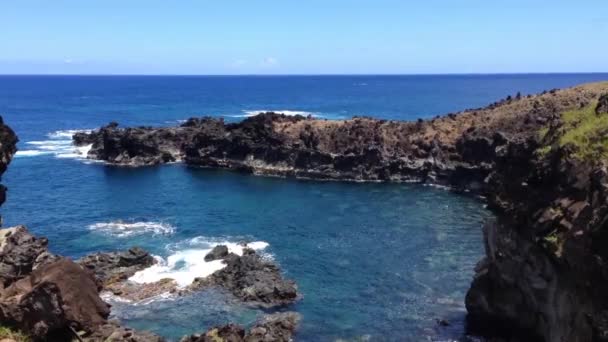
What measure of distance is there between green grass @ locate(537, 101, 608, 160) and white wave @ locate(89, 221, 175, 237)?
→ 44267 mm

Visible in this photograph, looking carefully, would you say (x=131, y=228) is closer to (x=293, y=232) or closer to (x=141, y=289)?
(x=293, y=232)

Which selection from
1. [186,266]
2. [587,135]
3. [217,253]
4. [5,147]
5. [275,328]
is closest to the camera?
[587,135]

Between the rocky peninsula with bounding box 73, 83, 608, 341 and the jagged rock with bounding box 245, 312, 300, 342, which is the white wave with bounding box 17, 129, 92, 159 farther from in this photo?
the jagged rock with bounding box 245, 312, 300, 342

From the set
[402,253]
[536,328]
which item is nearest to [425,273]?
[402,253]

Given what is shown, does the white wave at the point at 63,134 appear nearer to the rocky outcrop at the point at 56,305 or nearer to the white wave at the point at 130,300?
the white wave at the point at 130,300

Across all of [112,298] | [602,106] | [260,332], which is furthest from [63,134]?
[602,106]

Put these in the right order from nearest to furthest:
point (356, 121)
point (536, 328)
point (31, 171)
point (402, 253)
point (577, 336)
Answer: point (577, 336), point (536, 328), point (402, 253), point (31, 171), point (356, 121)

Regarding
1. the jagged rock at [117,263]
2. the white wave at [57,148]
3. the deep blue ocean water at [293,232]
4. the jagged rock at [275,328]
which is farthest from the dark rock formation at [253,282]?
the white wave at [57,148]

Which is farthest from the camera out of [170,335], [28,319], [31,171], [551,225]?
[31,171]

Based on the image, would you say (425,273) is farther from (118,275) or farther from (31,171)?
(31,171)

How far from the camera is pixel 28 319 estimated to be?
24.4m

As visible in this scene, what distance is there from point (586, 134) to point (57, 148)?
112 m

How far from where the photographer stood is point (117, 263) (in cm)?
5391

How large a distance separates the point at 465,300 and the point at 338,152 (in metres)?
57.6
